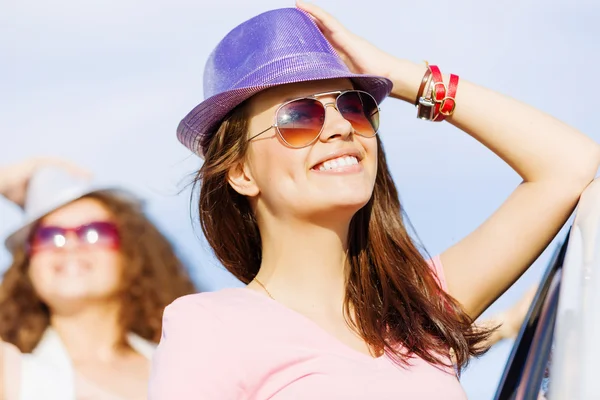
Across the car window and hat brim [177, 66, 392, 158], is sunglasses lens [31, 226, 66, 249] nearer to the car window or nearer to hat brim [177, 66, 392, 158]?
hat brim [177, 66, 392, 158]

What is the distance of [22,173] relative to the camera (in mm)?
4648

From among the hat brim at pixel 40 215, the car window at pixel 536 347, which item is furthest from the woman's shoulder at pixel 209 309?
the hat brim at pixel 40 215

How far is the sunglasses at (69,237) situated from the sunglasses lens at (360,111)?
2050mm

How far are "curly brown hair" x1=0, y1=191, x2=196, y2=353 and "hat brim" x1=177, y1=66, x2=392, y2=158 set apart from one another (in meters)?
1.72

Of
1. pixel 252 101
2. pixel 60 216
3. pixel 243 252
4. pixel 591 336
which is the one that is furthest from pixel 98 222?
pixel 591 336

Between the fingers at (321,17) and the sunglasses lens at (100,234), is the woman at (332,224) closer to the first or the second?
the fingers at (321,17)

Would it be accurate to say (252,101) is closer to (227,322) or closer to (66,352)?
(227,322)

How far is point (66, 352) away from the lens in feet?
13.6

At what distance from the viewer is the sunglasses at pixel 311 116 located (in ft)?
8.04

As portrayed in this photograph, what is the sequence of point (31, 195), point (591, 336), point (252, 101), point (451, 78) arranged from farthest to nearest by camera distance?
point (31, 195)
point (451, 78)
point (252, 101)
point (591, 336)

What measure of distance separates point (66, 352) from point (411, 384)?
85.0 inches

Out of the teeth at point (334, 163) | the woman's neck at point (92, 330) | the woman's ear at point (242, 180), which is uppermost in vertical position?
the teeth at point (334, 163)

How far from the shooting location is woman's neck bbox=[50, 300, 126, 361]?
417 centimetres


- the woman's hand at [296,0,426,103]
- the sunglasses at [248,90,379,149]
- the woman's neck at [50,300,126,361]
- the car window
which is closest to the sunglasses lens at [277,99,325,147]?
the sunglasses at [248,90,379,149]
